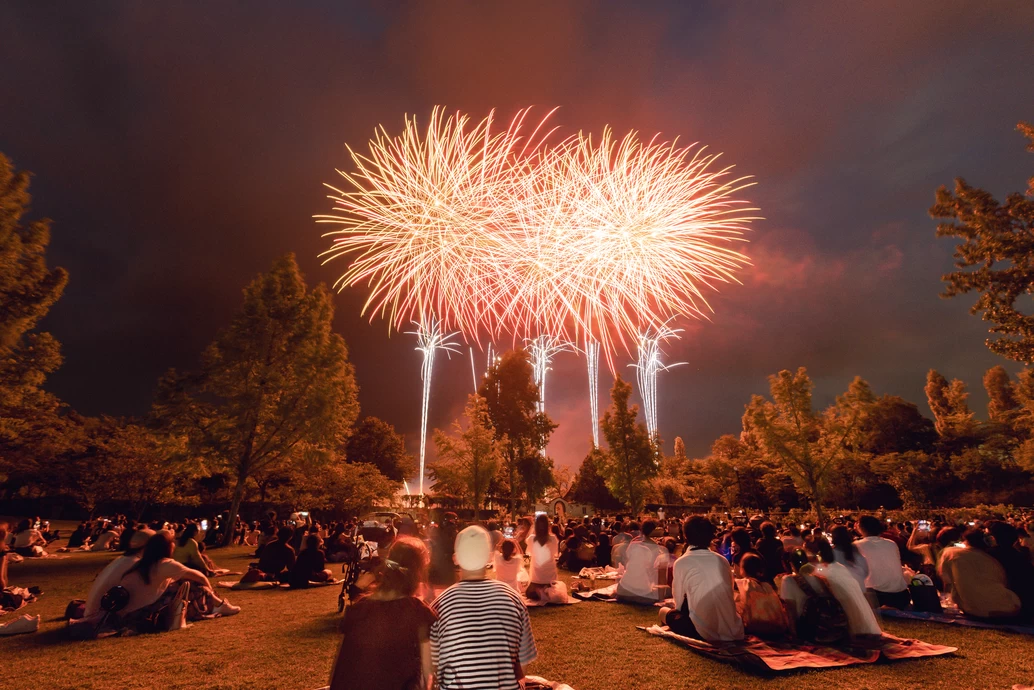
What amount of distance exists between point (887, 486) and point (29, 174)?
61.0 m

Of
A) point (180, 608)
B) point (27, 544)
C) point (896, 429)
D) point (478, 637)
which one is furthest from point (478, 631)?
point (896, 429)

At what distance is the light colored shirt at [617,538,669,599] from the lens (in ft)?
32.4

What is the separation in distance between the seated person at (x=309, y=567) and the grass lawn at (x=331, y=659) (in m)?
3.30

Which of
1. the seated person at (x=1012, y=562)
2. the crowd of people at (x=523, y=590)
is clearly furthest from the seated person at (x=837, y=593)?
the seated person at (x=1012, y=562)

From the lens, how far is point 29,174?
17391 mm

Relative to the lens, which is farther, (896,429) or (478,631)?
(896,429)

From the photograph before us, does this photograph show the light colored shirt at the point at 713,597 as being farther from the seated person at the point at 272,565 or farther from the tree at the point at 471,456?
the tree at the point at 471,456

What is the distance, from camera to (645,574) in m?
9.96

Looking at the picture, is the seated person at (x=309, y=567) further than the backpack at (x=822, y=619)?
Yes

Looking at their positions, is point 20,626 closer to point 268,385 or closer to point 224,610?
point 224,610

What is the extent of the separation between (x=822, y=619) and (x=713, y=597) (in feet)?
5.08

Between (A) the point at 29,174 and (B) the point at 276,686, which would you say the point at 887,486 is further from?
(A) the point at 29,174

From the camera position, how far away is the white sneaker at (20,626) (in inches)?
282

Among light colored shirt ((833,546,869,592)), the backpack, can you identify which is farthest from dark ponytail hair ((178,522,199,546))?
light colored shirt ((833,546,869,592))
